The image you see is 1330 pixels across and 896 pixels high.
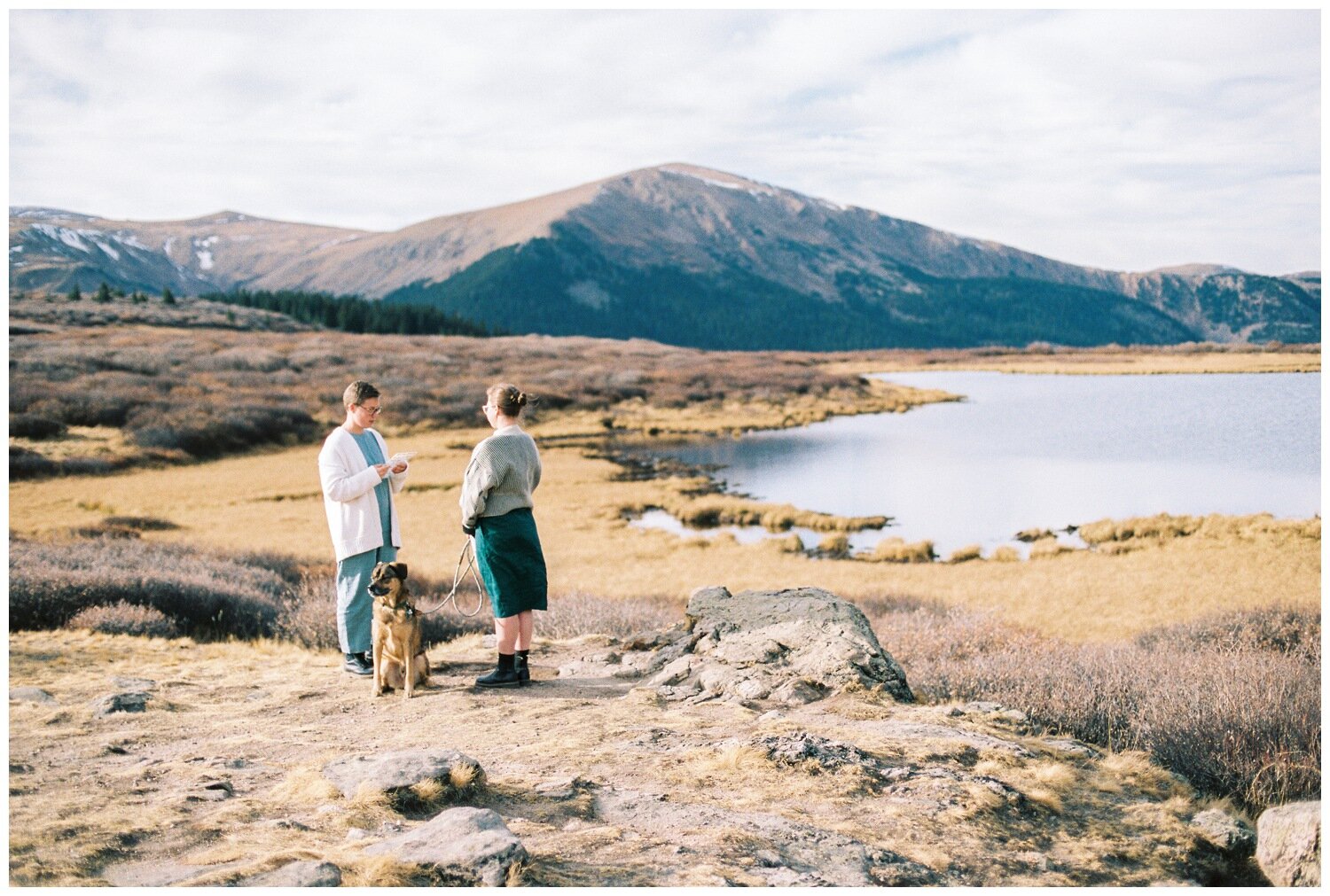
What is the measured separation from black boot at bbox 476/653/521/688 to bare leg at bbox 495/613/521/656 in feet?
0.17

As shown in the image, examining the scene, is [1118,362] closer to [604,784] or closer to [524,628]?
[524,628]

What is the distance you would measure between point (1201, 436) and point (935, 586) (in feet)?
99.9

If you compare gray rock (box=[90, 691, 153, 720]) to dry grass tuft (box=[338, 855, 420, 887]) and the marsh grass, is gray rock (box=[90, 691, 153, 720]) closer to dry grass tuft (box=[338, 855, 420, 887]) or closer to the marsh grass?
dry grass tuft (box=[338, 855, 420, 887])

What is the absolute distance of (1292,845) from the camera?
15.6 feet

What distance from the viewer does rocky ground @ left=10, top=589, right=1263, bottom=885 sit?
4.33 metres

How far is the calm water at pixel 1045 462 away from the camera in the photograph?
29594 mm

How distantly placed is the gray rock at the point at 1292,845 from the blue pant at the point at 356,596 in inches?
245

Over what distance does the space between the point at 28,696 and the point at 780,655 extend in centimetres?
601

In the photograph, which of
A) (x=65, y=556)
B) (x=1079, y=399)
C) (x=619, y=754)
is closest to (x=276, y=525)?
(x=65, y=556)

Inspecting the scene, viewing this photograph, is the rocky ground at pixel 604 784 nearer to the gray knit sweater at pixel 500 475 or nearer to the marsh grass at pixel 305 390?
the gray knit sweater at pixel 500 475

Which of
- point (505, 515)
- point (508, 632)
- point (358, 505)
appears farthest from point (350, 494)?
point (508, 632)

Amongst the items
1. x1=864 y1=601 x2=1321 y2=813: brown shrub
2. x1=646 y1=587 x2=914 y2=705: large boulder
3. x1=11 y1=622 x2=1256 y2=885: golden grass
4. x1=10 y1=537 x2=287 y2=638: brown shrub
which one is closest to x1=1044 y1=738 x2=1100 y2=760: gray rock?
x1=11 y1=622 x2=1256 y2=885: golden grass

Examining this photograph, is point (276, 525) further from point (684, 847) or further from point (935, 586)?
point (684, 847)

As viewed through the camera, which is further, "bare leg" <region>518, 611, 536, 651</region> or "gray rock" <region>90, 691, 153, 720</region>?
"bare leg" <region>518, 611, 536, 651</region>
